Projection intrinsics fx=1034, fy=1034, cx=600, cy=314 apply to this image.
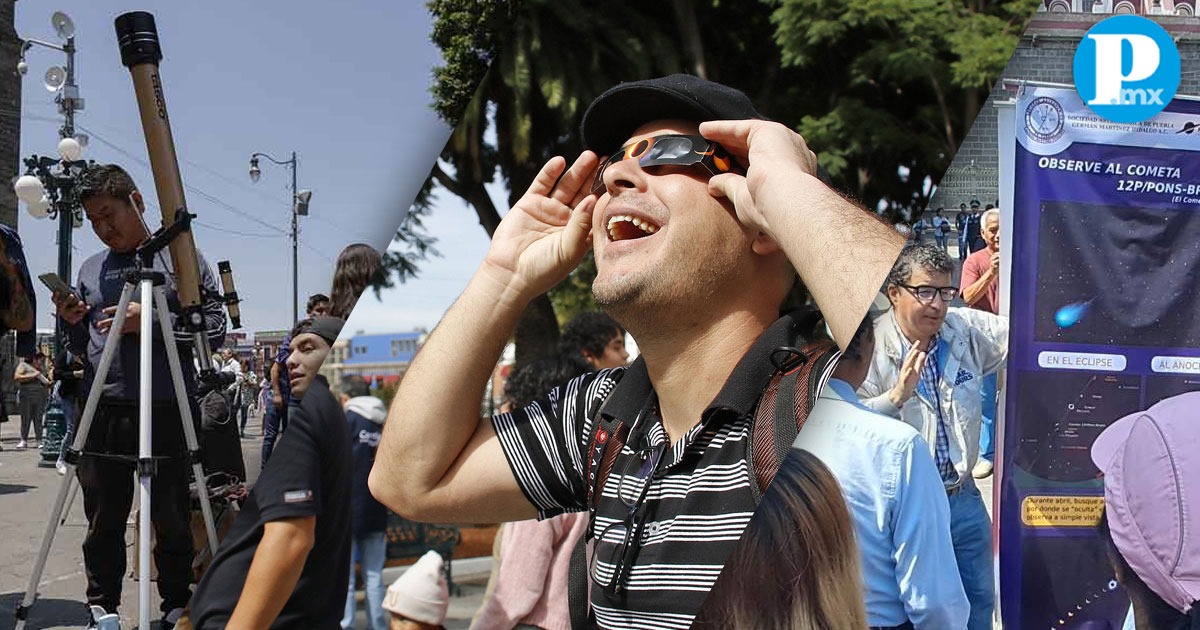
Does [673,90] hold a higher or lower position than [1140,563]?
higher

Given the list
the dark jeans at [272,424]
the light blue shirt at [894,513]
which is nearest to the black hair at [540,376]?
the dark jeans at [272,424]

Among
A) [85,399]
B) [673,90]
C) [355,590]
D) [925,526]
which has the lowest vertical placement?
[355,590]

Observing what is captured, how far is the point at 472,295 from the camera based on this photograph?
1329mm

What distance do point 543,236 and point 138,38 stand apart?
73 centimetres

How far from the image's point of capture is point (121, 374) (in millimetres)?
1574

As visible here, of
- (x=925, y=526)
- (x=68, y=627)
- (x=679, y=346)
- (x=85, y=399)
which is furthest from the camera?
(x=68, y=627)

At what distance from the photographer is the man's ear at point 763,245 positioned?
1181mm

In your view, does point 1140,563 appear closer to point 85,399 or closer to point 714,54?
point 714,54

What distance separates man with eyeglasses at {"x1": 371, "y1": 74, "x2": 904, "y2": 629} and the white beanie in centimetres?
11

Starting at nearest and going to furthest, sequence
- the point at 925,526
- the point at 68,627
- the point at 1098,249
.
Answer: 1. the point at 925,526
2. the point at 1098,249
3. the point at 68,627

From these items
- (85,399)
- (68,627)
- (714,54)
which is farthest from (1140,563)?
(68,627)

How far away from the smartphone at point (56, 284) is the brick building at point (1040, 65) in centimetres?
129

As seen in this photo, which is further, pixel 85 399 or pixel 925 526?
pixel 85 399

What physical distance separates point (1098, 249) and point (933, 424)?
289mm
